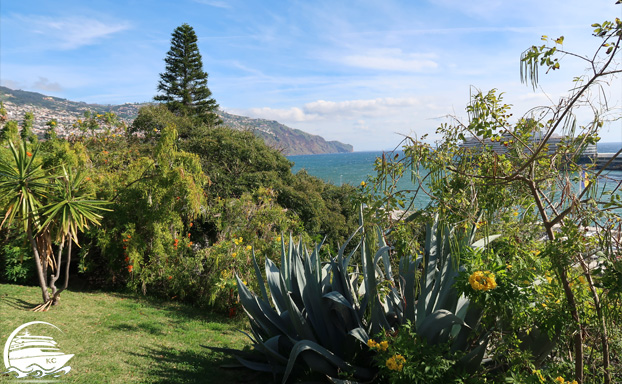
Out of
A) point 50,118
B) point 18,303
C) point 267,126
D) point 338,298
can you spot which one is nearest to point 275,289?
point 338,298

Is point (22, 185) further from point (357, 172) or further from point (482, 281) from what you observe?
point (357, 172)

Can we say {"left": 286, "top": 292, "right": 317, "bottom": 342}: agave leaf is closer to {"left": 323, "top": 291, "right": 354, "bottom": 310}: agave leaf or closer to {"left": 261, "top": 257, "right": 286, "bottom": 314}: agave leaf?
{"left": 323, "top": 291, "right": 354, "bottom": 310}: agave leaf

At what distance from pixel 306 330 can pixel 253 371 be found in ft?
2.91

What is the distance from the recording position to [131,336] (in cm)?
463

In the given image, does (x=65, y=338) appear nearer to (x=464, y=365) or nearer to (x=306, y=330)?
(x=306, y=330)

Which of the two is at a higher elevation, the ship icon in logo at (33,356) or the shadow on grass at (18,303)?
the ship icon in logo at (33,356)

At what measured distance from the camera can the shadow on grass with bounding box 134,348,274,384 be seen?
3.47 meters

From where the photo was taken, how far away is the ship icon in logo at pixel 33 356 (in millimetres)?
3447

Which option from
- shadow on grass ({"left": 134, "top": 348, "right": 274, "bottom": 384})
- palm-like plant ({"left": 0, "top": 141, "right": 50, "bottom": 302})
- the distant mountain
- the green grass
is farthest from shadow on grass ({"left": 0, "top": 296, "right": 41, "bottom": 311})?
the distant mountain

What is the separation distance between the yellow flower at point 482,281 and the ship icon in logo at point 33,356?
11.4ft

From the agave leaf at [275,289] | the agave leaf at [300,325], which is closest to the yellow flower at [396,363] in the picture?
the agave leaf at [300,325]

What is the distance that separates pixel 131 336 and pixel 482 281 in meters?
4.11

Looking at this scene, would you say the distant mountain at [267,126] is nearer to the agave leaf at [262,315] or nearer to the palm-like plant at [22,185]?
the palm-like plant at [22,185]

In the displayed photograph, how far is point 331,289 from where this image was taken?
3.48m
